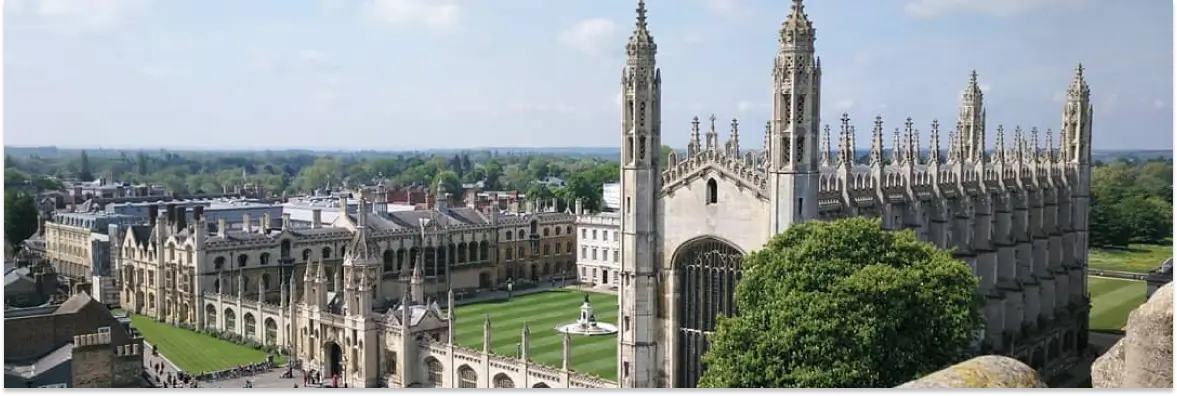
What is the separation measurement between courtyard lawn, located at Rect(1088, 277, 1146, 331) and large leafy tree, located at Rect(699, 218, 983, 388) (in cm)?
3362

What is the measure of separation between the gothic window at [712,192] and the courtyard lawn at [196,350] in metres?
26.9

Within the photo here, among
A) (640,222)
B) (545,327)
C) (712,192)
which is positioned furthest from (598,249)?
(712,192)

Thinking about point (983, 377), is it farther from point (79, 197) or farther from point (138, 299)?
point (79, 197)

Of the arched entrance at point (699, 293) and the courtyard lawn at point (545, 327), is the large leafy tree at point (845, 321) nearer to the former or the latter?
the arched entrance at point (699, 293)

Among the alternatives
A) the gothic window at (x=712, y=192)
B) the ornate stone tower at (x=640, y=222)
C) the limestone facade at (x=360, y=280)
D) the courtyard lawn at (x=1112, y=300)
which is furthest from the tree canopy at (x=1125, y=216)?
the ornate stone tower at (x=640, y=222)

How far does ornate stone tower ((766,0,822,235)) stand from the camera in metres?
31.4

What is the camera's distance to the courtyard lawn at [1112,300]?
57838 mm

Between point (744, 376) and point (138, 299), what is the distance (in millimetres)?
51764

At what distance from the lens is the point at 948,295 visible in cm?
2720

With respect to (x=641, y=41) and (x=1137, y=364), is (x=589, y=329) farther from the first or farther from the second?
(x=1137, y=364)

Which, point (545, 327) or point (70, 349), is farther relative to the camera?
point (545, 327)

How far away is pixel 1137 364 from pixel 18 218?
94.5 meters

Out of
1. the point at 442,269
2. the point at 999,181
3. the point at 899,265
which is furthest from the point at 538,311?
the point at 899,265

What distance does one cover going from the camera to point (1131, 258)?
292ft
